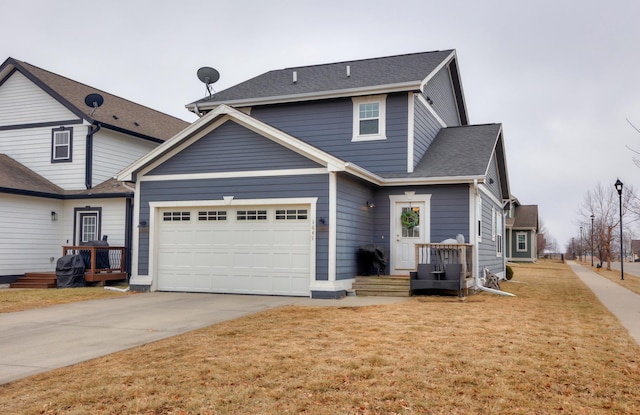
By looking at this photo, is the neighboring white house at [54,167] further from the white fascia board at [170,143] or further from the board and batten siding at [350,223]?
the board and batten siding at [350,223]

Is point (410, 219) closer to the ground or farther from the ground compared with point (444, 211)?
closer to the ground

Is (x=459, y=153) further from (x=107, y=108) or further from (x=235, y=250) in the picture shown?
(x=107, y=108)

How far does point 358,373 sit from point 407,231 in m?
10.4

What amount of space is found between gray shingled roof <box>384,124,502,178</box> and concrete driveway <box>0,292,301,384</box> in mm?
5672

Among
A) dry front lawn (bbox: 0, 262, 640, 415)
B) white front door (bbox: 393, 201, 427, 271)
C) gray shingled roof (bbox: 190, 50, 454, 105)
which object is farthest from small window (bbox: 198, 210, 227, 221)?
dry front lawn (bbox: 0, 262, 640, 415)

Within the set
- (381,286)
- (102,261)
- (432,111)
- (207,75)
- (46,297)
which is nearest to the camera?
(381,286)

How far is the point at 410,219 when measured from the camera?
15.8 metres

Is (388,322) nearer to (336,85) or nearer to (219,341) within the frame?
(219,341)

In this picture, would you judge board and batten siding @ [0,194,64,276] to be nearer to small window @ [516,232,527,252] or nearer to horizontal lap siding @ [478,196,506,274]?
horizontal lap siding @ [478,196,506,274]

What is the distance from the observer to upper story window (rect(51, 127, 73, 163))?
66.5 ft

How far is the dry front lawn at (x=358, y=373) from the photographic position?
5.08 meters

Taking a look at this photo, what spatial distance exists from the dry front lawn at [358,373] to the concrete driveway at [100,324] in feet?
1.76

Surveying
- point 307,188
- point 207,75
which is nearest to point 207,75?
point 207,75

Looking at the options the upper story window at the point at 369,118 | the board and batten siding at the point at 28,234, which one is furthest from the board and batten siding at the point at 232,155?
the board and batten siding at the point at 28,234
